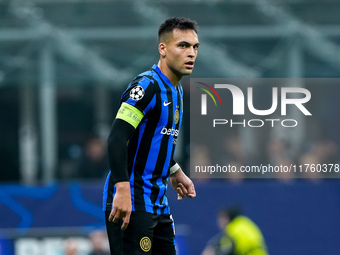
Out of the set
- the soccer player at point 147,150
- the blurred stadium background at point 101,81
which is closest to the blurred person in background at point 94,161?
the blurred stadium background at point 101,81

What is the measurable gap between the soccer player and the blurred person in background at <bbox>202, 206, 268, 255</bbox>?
5.15 metres

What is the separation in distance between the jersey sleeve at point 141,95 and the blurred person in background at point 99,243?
18.0ft

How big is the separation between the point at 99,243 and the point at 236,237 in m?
1.84

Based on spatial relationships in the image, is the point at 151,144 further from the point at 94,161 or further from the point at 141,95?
the point at 94,161

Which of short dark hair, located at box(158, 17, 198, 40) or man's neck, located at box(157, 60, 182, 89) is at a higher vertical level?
short dark hair, located at box(158, 17, 198, 40)

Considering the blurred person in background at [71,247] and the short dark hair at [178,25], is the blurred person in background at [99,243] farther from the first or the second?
the short dark hair at [178,25]

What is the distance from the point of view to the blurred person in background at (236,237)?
379 inches

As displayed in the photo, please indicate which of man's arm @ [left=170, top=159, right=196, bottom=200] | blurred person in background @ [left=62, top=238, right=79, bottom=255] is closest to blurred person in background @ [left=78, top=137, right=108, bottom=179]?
Answer: blurred person in background @ [left=62, top=238, right=79, bottom=255]

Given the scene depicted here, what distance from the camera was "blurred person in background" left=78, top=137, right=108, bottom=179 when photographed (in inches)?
370

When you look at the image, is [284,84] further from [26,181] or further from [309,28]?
[26,181]

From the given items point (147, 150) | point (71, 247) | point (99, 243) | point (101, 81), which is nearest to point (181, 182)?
point (147, 150)

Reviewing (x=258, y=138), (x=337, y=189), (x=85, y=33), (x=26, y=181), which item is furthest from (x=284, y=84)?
(x=26, y=181)

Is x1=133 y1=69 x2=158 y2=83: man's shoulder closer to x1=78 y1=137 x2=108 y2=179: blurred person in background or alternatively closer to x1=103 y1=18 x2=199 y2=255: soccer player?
x1=103 y1=18 x2=199 y2=255: soccer player

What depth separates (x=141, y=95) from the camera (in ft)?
14.0
